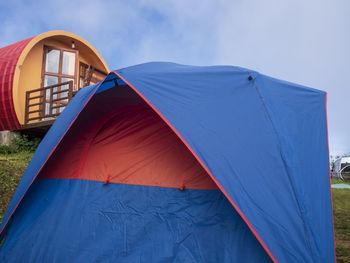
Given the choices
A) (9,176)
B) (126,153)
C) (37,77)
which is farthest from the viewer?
(37,77)

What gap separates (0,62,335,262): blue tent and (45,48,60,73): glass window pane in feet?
22.4

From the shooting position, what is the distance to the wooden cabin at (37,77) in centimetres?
764

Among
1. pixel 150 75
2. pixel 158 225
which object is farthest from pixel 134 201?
pixel 150 75

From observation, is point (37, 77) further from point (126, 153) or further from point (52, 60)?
point (126, 153)

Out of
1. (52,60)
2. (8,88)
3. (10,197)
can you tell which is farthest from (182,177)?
(52,60)

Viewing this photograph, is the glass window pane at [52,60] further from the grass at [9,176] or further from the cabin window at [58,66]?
the grass at [9,176]

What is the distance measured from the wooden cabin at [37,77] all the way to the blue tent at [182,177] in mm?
4864

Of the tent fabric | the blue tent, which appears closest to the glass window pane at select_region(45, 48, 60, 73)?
the blue tent

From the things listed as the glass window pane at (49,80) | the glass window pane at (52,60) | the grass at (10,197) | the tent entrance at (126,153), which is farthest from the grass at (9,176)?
the glass window pane at (52,60)

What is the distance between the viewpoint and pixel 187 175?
252 cm

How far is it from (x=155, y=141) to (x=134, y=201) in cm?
63

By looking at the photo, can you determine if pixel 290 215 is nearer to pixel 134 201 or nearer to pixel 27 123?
pixel 134 201

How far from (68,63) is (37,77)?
3.54ft

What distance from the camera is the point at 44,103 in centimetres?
788
